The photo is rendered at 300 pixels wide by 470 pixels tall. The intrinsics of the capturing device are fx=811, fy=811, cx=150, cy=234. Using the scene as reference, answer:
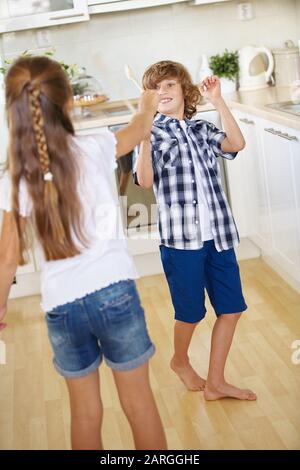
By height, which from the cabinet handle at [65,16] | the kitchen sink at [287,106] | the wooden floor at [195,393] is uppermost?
the cabinet handle at [65,16]

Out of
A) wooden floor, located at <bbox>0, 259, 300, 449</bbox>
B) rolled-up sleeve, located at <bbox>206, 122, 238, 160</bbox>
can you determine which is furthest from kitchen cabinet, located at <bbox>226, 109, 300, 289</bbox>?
rolled-up sleeve, located at <bbox>206, 122, 238, 160</bbox>

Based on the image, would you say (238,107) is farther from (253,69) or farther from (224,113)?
(224,113)

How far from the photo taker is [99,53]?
14.5 feet

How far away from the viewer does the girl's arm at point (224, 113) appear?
2.47 meters

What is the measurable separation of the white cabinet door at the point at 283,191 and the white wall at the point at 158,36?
1078 mm

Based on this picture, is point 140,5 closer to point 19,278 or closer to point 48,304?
point 19,278

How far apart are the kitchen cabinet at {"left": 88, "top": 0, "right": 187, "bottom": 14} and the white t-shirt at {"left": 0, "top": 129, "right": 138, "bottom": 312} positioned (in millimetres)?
2464

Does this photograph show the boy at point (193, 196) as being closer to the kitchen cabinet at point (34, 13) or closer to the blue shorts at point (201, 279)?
the blue shorts at point (201, 279)

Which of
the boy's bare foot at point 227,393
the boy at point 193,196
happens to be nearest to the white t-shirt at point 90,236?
the boy at point 193,196

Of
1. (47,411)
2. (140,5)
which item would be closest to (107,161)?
(47,411)

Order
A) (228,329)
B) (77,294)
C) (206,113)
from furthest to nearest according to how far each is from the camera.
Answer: (206,113) < (228,329) < (77,294)

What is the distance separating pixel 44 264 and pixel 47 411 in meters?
1.08

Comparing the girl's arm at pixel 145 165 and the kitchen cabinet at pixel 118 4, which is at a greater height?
the kitchen cabinet at pixel 118 4

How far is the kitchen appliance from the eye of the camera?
4211 millimetres
